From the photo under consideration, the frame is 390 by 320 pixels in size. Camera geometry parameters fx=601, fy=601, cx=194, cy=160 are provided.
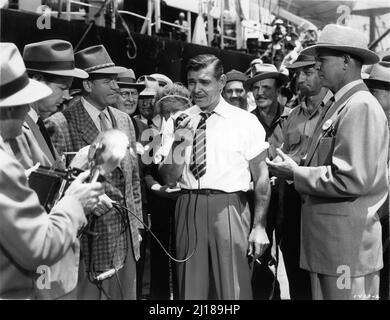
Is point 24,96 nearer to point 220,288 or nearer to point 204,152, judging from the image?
point 204,152

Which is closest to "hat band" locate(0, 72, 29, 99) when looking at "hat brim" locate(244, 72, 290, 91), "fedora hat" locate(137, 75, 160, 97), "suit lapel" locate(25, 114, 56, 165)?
"suit lapel" locate(25, 114, 56, 165)

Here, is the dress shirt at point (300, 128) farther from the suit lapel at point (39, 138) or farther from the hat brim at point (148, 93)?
the suit lapel at point (39, 138)

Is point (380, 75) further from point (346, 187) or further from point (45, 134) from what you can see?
point (45, 134)

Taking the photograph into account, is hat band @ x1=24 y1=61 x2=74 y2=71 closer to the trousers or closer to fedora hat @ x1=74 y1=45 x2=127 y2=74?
fedora hat @ x1=74 y1=45 x2=127 y2=74

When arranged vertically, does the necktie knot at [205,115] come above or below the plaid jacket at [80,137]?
above

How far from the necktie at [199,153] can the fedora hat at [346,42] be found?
39.9 inches

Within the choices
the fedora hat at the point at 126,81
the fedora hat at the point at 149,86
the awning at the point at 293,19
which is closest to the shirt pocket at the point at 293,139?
the fedora hat at the point at 126,81

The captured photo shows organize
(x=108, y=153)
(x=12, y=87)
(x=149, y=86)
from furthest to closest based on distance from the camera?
(x=149, y=86), (x=108, y=153), (x=12, y=87)

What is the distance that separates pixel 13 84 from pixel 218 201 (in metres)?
2.02

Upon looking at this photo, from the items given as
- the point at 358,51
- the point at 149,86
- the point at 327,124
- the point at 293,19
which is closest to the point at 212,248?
the point at 327,124

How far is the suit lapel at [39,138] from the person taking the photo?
3.57m

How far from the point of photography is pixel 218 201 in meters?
4.26

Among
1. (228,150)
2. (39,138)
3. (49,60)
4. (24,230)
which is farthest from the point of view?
(228,150)

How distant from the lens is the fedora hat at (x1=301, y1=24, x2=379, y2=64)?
387 cm
